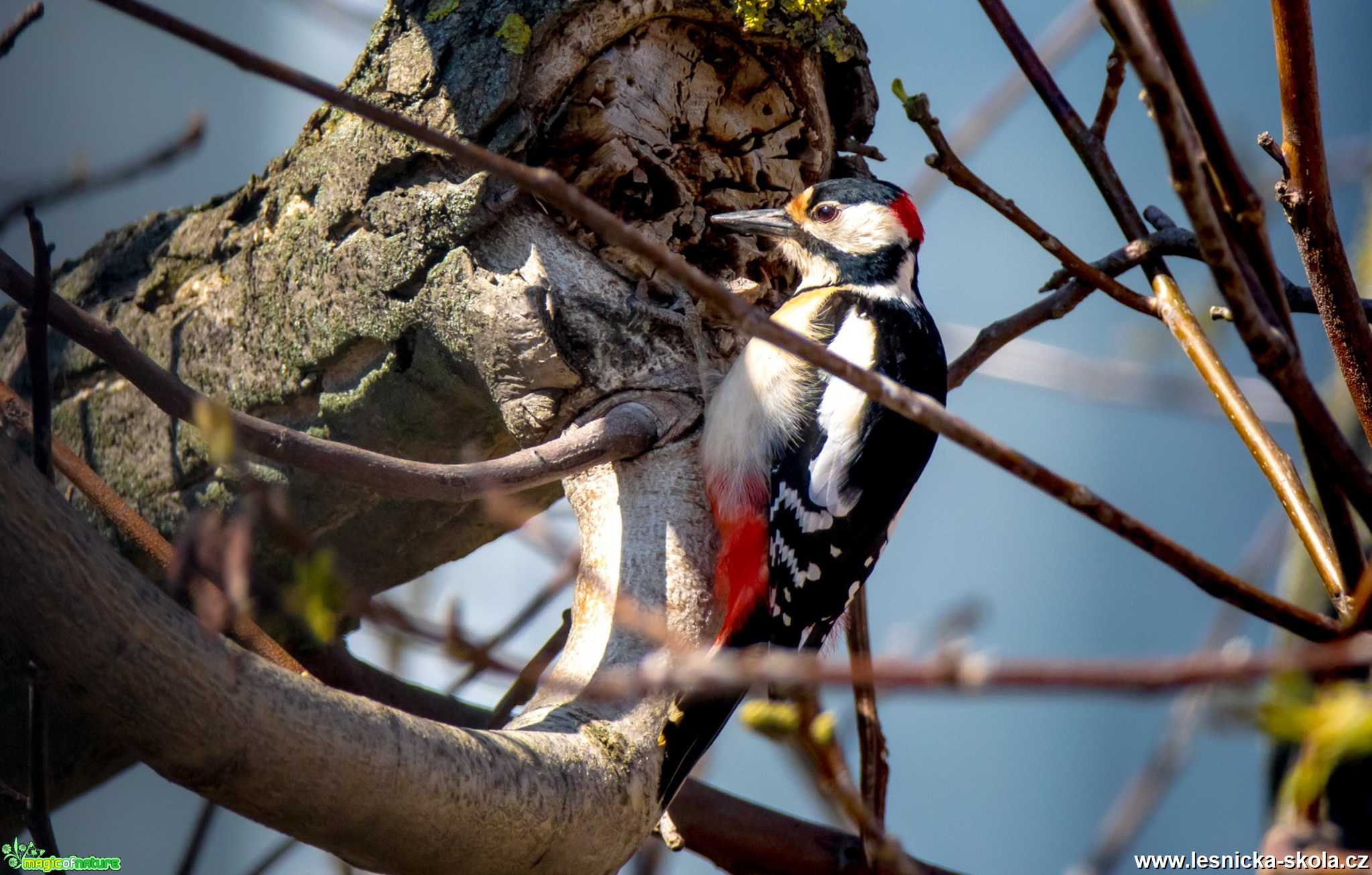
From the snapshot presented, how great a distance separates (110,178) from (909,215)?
1.55 m

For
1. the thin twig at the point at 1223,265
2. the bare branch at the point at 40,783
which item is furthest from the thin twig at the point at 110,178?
the thin twig at the point at 1223,265

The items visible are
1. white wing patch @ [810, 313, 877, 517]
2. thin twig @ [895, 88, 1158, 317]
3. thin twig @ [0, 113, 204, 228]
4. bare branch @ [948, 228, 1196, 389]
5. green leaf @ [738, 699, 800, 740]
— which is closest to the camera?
green leaf @ [738, 699, 800, 740]

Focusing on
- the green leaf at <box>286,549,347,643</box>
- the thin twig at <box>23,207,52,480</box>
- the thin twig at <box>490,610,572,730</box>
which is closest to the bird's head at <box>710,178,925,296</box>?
the thin twig at <box>490,610,572,730</box>

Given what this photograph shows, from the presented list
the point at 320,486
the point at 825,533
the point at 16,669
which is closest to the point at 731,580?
the point at 825,533

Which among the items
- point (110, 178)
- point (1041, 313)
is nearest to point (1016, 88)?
point (1041, 313)

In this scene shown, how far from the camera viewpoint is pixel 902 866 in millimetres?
867

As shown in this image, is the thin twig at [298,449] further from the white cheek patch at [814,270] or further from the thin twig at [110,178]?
the white cheek patch at [814,270]

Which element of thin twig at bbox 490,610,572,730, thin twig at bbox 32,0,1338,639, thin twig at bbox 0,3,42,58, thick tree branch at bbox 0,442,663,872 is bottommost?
thick tree branch at bbox 0,442,663,872

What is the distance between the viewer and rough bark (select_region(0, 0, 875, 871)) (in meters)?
1.91

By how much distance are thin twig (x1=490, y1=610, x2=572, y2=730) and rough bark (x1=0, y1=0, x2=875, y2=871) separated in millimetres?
283

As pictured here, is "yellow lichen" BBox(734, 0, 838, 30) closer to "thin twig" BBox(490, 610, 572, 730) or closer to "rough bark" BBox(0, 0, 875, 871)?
"rough bark" BBox(0, 0, 875, 871)

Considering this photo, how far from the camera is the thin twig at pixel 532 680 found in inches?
81.8

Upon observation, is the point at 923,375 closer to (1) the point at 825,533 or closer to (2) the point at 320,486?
(1) the point at 825,533

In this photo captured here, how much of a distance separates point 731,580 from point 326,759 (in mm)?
923
